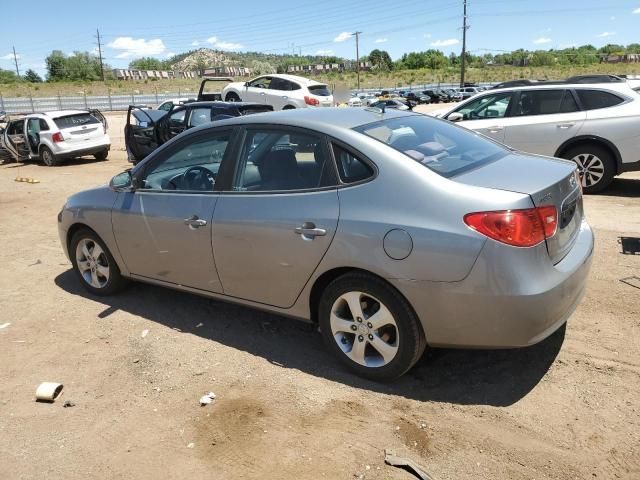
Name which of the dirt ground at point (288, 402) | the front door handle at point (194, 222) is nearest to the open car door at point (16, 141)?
the dirt ground at point (288, 402)

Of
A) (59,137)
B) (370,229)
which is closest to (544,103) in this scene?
(370,229)

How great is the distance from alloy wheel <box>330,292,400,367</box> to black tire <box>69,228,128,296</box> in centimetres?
241

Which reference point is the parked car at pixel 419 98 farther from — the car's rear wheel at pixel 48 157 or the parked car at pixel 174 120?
the parked car at pixel 174 120

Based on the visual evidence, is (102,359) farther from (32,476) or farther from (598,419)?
(598,419)

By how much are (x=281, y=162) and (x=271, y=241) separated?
0.56 metres

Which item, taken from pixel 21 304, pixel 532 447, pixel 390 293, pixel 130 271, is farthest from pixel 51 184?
pixel 532 447

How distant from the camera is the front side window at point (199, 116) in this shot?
36.6ft

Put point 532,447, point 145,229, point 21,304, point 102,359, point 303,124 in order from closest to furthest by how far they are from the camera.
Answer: point 532,447
point 303,124
point 102,359
point 145,229
point 21,304

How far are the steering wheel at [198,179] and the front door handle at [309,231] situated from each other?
95cm

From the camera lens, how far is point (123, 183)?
15.0 feet

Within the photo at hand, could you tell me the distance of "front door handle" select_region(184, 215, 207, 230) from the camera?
12.8ft

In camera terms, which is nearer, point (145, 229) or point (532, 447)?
point (532, 447)

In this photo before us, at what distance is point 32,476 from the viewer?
9.20 ft

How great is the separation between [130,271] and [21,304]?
4.37 ft
